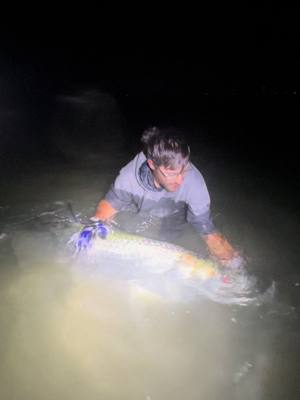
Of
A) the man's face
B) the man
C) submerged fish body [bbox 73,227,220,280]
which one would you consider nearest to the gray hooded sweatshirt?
the man

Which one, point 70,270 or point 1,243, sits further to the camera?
point 1,243

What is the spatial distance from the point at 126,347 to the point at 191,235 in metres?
2.19

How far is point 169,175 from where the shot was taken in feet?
12.8

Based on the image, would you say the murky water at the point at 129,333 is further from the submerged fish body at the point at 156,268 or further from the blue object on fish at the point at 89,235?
the blue object on fish at the point at 89,235

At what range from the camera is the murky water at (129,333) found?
3.22 meters

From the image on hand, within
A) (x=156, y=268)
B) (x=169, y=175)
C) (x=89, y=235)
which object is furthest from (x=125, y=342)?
(x=169, y=175)

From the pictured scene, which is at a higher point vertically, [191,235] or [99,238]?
[99,238]

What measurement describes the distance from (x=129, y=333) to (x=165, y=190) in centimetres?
156

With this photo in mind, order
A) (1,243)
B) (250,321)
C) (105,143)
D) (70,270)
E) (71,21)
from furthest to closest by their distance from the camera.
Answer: (71,21) → (105,143) → (1,243) → (70,270) → (250,321)

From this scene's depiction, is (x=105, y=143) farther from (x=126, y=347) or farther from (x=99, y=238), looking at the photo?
(x=126, y=347)

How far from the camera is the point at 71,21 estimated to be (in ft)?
92.2

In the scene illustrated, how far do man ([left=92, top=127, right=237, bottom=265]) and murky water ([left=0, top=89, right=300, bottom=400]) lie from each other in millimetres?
689

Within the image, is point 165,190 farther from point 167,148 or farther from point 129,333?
point 129,333

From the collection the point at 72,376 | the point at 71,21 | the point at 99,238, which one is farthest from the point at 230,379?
the point at 71,21
